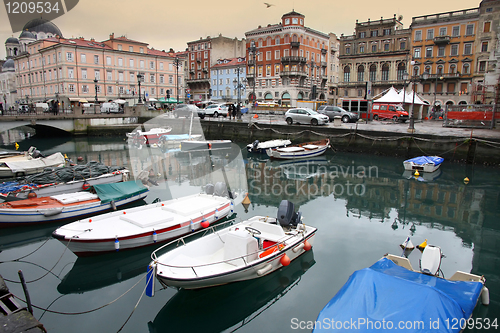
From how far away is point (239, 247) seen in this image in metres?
9.10

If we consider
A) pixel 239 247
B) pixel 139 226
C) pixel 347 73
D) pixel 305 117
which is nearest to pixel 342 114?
pixel 305 117

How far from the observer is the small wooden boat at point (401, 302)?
20.4 ft

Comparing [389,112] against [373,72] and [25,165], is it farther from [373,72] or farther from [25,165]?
[25,165]

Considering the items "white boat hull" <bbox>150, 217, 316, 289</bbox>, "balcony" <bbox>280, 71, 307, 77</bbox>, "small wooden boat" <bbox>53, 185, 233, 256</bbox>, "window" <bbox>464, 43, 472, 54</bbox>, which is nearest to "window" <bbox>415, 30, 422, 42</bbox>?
"window" <bbox>464, 43, 472, 54</bbox>

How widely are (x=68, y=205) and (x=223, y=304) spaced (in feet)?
27.5

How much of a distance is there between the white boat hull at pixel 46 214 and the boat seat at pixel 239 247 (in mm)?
7327

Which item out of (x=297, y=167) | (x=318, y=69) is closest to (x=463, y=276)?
(x=297, y=167)

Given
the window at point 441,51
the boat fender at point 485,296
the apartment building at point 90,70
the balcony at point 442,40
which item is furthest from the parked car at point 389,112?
the apartment building at point 90,70

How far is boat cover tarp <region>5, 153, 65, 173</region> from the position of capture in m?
20.3

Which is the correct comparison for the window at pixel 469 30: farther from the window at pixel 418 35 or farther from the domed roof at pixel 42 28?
the domed roof at pixel 42 28

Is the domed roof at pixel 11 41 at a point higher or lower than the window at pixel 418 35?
higher

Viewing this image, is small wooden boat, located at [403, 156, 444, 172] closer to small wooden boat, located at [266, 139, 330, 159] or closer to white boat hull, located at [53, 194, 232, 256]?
small wooden boat, located at [266, 139, 330, 159]

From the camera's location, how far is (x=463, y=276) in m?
8.12

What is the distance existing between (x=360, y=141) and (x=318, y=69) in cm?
4607
